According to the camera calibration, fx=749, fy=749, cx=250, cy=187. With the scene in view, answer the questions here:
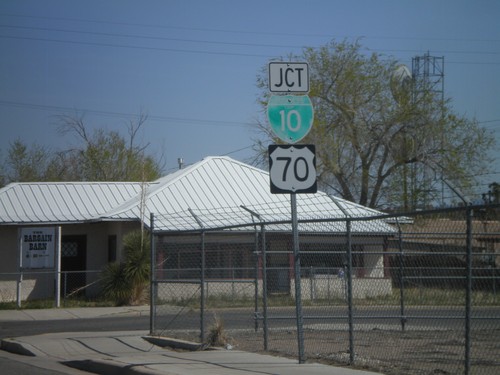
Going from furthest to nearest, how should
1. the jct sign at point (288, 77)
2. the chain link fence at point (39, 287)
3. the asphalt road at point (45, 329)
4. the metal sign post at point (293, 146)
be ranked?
1. the chain link fence at point (39, 287)
2. the asphalt road at point (45, 329)
3. the jct sign at point (288, 77)
4. the metal sign post at point (293, 146)

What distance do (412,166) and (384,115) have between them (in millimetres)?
3136

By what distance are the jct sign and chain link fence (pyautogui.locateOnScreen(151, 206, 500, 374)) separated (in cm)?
209

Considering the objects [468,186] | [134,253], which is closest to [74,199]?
[134,253]

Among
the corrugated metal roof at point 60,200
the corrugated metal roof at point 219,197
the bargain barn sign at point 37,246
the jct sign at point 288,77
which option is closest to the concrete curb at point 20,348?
the jct sign at point 288,77

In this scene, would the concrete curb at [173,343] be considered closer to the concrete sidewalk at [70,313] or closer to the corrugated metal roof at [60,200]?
the concrete sidewalk at [70,313]

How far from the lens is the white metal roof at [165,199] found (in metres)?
28.3

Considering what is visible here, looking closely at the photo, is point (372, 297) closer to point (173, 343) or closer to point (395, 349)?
point (395, 349)

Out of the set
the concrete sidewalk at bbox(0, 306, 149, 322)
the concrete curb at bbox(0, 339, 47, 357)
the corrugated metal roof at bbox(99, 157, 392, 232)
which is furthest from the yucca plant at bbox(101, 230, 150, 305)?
the concrete curb at bbox(0, 339, 47, 357)

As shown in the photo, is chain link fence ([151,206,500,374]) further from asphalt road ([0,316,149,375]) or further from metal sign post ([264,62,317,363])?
asphalt road ([0,316,149,375])

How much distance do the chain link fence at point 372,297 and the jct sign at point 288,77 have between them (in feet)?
6.85

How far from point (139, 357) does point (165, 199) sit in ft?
56.5

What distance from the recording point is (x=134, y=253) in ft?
83.9

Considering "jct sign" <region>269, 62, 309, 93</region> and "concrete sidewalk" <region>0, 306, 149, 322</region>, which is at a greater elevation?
"jct sign" <region>269, 62, 309, 93</region>

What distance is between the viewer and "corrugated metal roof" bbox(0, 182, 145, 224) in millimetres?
28734
